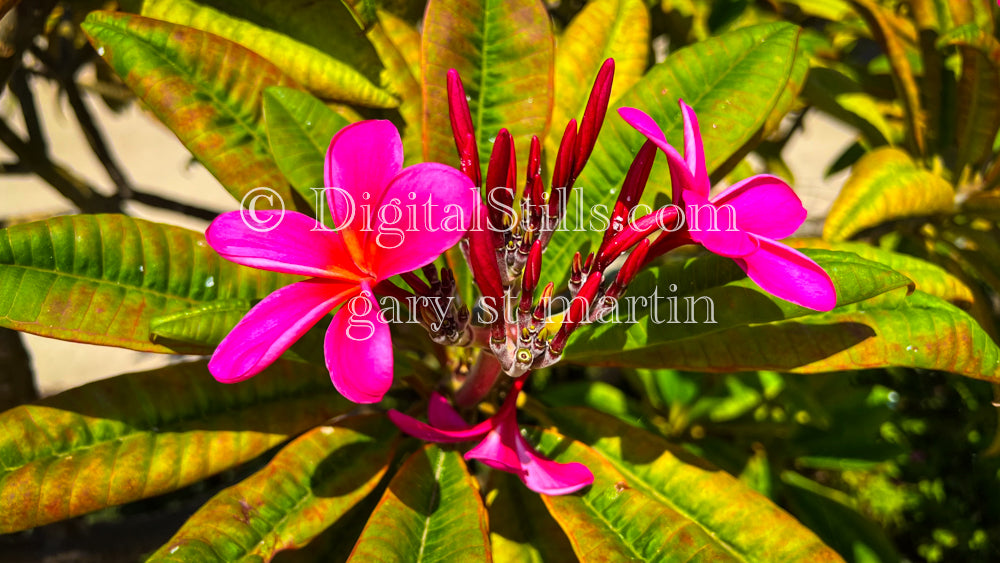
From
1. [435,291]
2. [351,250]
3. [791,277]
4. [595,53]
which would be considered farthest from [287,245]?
[595,53]

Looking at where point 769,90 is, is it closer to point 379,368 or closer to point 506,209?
point 506,209

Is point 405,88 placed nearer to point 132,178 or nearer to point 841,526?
point 841,526

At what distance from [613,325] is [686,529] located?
0.83ft

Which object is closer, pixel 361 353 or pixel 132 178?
pixel 361 353

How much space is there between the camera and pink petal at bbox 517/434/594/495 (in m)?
0.93

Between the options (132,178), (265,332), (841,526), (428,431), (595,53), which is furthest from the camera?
(132,178)

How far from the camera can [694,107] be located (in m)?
1.09

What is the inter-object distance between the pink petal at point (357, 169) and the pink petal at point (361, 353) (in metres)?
0.07

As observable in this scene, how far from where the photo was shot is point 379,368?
2.23ft

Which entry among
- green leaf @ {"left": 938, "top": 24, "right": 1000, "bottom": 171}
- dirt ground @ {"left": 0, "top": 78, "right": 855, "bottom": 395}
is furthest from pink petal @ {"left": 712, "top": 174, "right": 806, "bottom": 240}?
dirt ground @ {"left": 0, "top": 78, "right": 855, "bottom": 395}

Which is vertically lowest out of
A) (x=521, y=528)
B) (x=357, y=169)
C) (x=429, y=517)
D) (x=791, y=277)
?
(x=521, y=528)

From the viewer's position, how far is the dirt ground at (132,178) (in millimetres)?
3559

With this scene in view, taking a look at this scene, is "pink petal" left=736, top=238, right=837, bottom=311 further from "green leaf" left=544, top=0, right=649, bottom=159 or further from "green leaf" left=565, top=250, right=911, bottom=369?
"green leaf" left=544, top=0, right=649, bottom=159

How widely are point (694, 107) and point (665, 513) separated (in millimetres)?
559
